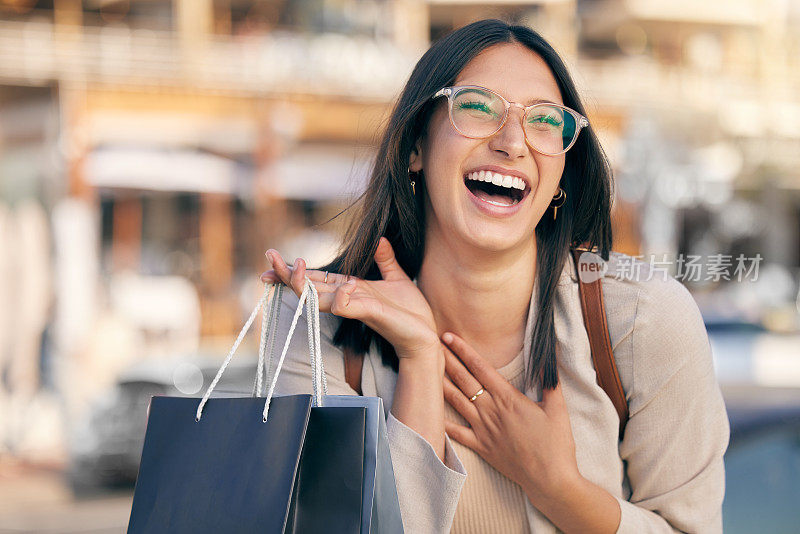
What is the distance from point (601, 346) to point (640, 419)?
18cm

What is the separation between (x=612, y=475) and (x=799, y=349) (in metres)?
4.34

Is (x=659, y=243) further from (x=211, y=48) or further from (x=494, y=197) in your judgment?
(x=494, y=197)

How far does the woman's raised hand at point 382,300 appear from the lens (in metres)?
1.70

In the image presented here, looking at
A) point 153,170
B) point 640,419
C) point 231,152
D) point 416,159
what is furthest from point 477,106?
point 231,152

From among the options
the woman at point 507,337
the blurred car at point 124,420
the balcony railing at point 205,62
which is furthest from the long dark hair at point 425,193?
the balcony railing at point 205,62

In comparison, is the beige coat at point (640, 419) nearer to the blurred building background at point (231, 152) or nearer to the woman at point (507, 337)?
the woman at point (507, 337)

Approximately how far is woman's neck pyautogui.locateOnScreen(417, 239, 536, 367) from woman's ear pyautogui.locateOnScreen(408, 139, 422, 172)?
18 centimetres

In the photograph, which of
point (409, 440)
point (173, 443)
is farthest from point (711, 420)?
point (173, 443)

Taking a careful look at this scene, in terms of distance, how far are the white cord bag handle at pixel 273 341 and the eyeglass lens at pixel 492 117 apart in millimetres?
459

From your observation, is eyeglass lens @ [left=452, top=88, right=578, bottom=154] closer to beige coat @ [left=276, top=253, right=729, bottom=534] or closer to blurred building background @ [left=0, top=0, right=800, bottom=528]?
beige coat @ [left=276, top=253, right=729, bottom=534]

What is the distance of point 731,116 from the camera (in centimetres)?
1648

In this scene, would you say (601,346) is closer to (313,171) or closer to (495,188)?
(495,188)

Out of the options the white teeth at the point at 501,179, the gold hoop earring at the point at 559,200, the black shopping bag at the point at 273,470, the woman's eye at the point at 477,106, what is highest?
the woman's eye at the point at 477,106

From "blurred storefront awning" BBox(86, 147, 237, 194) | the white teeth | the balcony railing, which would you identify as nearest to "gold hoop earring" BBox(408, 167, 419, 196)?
the white teeth
